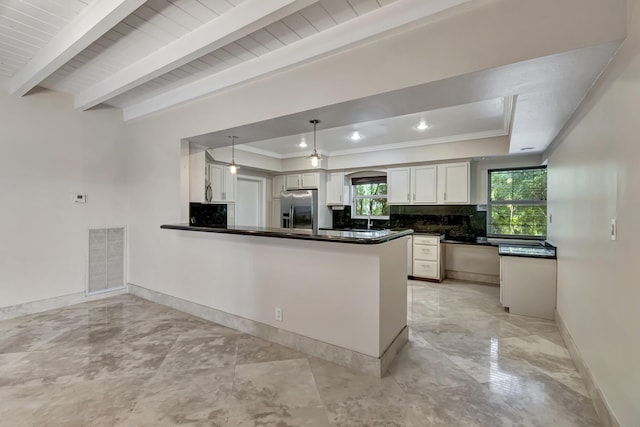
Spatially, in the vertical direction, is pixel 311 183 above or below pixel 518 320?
above

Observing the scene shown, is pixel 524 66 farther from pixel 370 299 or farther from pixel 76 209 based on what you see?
pixel 76 209

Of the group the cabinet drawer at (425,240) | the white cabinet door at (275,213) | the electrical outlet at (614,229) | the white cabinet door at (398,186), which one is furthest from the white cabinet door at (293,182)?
the electrical outlet at (614,229)

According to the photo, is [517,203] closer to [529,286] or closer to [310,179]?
[529,286]

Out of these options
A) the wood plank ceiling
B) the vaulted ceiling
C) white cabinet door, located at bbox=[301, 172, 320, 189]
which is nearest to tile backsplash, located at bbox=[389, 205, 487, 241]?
white cabinet door, located at bbox=[301, 172, 320, 189]

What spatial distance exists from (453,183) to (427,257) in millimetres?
1374

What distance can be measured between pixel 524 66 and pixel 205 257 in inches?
128

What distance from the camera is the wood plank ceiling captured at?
181 cm

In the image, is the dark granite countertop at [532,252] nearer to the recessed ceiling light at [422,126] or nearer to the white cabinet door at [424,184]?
the white cabinet door at [424,184]

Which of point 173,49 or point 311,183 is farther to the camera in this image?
point 311,183

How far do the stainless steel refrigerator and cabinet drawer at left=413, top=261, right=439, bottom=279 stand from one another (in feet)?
6.92

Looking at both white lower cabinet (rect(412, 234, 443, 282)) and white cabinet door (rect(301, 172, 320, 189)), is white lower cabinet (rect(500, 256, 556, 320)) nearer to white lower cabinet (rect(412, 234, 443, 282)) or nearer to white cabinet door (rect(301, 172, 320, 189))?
white lower cabinet (rect(412, 234, 443, 282))

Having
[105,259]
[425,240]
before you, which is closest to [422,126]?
[425,240]

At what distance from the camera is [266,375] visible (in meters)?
2.12

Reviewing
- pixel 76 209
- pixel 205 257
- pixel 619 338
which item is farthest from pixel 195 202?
pixel 619 338
